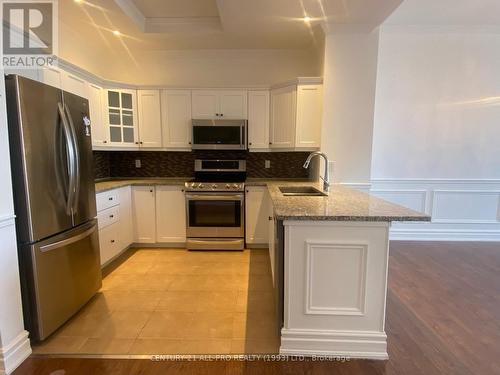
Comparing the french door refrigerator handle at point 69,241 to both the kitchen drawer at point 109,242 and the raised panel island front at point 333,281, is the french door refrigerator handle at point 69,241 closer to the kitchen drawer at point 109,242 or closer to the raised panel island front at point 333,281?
the kitchen drawer at point 109,242

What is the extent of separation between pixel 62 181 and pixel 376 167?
3718 millimetres

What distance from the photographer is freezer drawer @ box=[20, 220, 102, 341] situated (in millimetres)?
1781

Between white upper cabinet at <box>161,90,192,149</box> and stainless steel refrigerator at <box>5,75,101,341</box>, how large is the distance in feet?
5.30

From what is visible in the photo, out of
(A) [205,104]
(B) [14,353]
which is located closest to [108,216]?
(B) [14,353]

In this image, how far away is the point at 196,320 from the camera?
2.16 m

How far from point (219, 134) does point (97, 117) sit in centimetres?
149

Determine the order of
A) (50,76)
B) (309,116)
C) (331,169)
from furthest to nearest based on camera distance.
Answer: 1. (309,116)
2. (331,169)
3. (50,76)

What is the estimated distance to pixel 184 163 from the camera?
4.18 metres

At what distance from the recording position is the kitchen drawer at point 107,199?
113 inches

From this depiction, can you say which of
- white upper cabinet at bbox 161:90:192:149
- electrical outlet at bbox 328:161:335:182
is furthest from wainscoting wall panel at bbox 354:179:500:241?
white upper cabinet at bbox 161:90:192:149

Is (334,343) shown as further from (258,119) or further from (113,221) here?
(258,119)

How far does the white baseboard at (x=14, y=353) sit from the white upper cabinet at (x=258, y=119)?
2.93 meters

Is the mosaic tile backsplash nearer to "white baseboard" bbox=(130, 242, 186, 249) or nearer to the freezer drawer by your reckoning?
"white baseboard" bbox=(130, 242, 186, 249)

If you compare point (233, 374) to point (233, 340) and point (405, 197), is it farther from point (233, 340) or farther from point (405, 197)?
point (405, 197)
